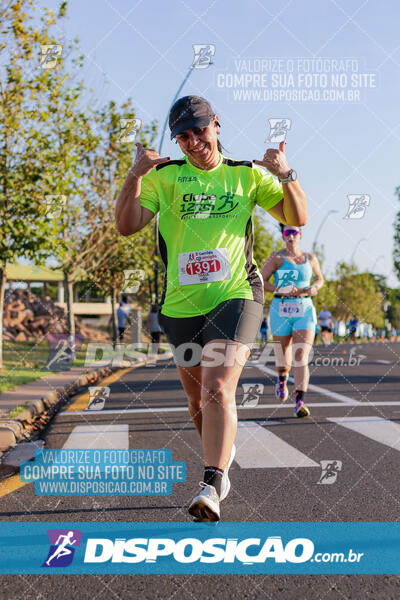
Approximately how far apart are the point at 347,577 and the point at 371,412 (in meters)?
5.06

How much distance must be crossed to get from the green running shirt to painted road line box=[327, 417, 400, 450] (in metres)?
2.70

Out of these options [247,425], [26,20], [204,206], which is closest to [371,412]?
[247,425]

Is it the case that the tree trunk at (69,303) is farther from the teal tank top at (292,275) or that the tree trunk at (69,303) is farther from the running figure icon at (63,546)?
the running figure icon at (63,546)

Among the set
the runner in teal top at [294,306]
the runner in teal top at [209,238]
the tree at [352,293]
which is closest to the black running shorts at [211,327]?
the runner in teal top at [209,238]

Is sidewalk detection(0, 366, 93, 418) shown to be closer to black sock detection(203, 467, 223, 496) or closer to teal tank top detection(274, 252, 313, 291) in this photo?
teal tank top detection(274, 252, 313, 291)

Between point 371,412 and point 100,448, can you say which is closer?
point 100,448

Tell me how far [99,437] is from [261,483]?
7.12 ft

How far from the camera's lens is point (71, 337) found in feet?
60.6

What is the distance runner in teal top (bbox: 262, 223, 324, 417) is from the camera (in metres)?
7.44

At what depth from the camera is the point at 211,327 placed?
353 cm

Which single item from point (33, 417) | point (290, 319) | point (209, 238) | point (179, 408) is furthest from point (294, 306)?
point (209, 238)

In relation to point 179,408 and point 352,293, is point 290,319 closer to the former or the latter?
point 179,408

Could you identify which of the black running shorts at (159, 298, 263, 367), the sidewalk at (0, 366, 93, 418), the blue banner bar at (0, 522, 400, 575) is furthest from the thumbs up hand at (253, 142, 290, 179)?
the sidewalk at (0, 366, 93, 418)

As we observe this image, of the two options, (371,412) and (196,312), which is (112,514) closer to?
(196,312)
